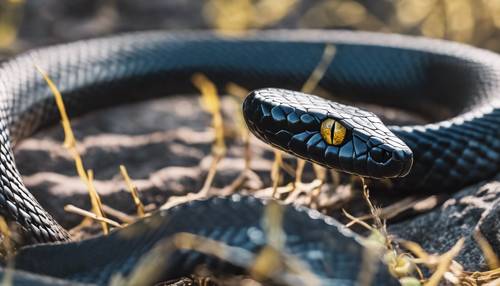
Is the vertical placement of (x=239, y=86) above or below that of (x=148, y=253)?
below

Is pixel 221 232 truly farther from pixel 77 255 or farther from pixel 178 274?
pixel 77 255

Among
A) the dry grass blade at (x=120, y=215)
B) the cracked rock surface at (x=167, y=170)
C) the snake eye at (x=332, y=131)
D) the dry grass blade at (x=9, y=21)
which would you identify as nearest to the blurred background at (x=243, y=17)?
the dry grass blade at (x=9, y=21)

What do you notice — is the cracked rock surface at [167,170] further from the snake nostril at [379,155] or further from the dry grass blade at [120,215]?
the snake nostril at [379,155]

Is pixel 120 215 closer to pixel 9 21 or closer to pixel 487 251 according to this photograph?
pixel 487 251

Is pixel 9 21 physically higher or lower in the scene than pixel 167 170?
higher

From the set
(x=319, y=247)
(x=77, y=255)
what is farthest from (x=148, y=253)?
(x=319, y=247)

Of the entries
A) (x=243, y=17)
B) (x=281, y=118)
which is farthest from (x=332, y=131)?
(x=243, y=17)
